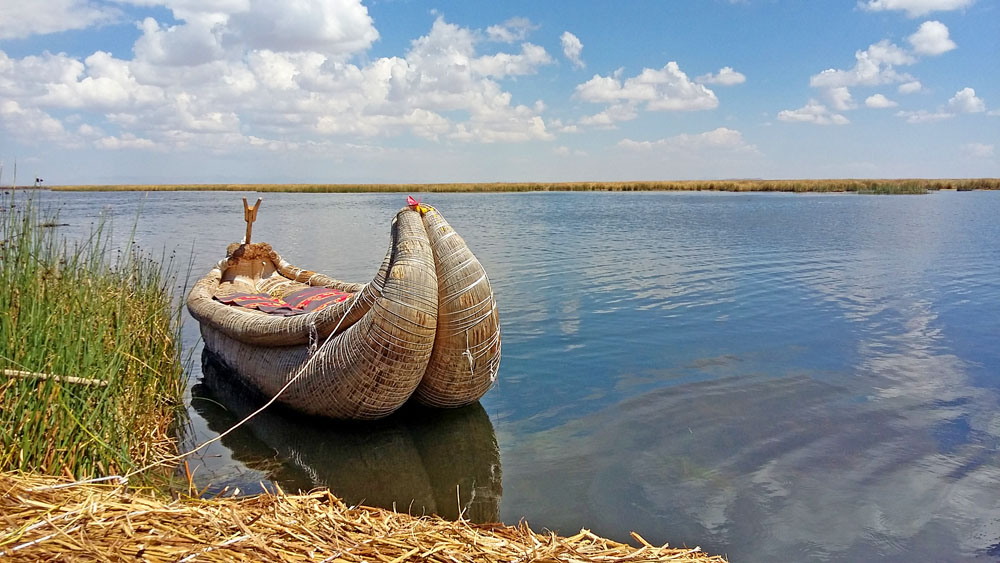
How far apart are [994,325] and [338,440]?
374 inches

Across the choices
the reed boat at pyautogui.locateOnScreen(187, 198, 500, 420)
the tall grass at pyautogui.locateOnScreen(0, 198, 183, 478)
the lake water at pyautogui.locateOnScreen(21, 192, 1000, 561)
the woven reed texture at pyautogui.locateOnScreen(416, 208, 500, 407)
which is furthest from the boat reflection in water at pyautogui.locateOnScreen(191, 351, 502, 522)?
the tall grass at pyautogui.locateOnScreen(0, 198, 183, 478)

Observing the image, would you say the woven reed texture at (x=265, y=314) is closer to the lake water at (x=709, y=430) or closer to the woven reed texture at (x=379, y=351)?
the woven reed texture at (x=379, y=351)

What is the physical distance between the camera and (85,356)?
378 centimetres

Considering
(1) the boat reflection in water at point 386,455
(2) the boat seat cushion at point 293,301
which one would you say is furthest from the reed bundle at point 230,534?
(2) the boat seat cushion at point 293,301

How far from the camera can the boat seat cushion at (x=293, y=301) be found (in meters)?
7.36

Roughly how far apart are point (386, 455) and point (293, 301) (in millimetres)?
3166

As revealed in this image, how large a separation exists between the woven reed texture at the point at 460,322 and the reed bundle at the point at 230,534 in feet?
8.54

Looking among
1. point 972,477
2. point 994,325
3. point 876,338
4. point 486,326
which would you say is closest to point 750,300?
point 876,338

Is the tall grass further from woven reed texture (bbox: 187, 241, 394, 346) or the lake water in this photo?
woven reed texture (bbox: 187, 241, 394, 346)

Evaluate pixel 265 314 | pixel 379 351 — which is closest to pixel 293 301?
pixel 265 314

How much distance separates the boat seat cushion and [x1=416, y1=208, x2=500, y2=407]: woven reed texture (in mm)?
1929

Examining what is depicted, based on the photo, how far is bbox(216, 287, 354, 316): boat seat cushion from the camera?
290 inches

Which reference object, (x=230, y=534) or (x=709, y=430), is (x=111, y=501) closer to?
(x=230, y=534)

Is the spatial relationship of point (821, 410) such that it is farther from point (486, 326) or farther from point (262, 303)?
point (262, 303)
